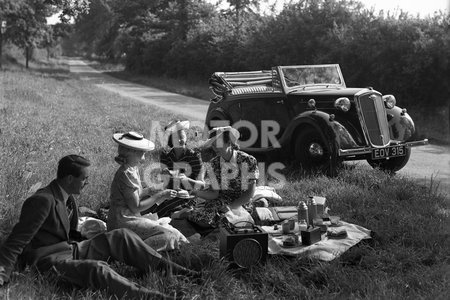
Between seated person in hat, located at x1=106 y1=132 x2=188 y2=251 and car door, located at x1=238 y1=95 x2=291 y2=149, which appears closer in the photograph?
seated person in hat, located at x1=106 y1=132 x2=188 y2=251

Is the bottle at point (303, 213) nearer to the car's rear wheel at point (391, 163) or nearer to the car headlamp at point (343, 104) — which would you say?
the car headlamp at point (343, 104)

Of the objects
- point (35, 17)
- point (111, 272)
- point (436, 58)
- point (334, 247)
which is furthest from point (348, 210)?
point (35, 17)

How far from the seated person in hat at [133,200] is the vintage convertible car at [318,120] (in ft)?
12.1

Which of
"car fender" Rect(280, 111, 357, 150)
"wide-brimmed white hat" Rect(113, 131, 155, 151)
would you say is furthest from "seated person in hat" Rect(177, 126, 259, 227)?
"car fender" Rect(280, 111, 357, 150)

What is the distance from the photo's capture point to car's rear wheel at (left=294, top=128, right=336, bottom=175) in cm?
777

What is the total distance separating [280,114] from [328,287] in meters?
5.38

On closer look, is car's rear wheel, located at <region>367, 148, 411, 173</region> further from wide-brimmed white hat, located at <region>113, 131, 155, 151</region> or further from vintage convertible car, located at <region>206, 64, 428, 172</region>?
wide-brimmed white hat, located at <region>113, 131, 155, 151</region>

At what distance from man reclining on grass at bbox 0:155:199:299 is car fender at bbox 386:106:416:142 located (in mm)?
5459

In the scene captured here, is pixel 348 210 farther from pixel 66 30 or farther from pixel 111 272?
pixel 66 30

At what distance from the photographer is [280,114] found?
361 inches

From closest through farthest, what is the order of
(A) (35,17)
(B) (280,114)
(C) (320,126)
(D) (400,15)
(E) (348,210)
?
(E) (348,210)
(C) (320,126)
(B) (280,114)
(D) (400,15)
(A) (35,17)

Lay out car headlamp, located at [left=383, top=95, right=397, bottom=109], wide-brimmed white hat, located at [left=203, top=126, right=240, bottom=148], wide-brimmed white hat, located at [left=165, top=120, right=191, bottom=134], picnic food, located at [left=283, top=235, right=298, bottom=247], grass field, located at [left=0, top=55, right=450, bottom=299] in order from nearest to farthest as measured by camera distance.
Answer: grass field, located at [left=0, top=55, right=450, bottom=299], picnic food, located at [left=283, top=235, right=298, bottom=247], wide-brimmed white hat, located at [left=203, top=126, right=240, bottom=148], wide-brimmed white hat, located at [left=165, top=120, right=191, bottom=134], car headlamp, located at [left=383, top=95, right=397, bottom=109]

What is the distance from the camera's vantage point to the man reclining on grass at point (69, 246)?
3.65 metres

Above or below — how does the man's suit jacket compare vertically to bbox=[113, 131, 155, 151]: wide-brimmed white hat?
below
